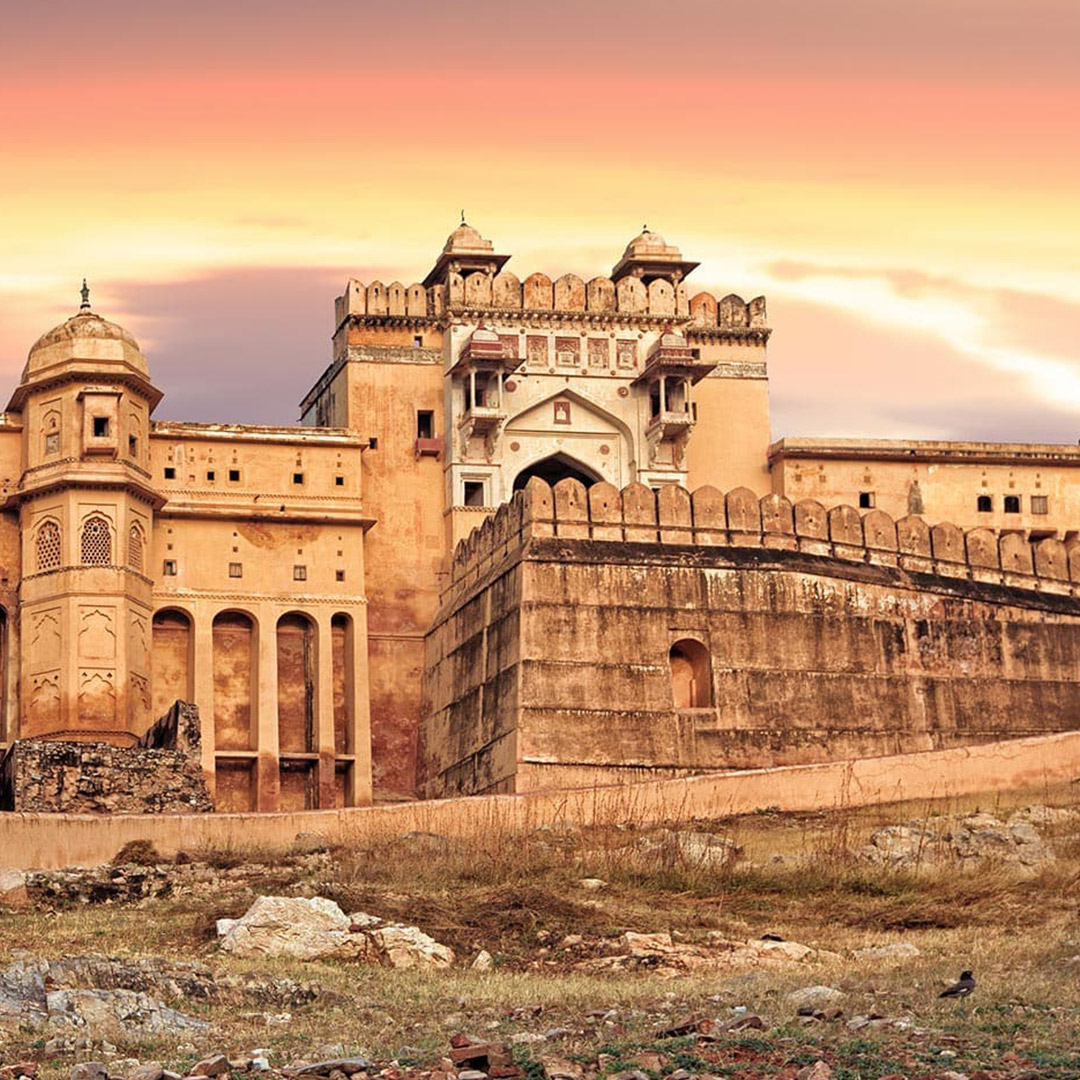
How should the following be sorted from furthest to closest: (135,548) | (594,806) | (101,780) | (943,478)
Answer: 1. (943,478)
2. (135,548)
3. (101,780)
4. (594,806)

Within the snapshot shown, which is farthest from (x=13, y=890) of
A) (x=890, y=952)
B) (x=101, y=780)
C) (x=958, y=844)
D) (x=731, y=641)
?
(x=731, y=641)

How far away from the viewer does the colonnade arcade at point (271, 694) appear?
43594 millimetres

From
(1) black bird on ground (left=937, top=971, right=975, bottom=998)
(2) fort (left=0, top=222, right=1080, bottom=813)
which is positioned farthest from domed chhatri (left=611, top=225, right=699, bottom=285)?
(1) black bird on ground (left=937, top=971, right=975, bottom=998)

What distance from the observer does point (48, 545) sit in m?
43.0

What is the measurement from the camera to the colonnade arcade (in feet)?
143

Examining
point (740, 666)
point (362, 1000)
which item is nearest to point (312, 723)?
point (740, 666)

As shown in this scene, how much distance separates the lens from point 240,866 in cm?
2745

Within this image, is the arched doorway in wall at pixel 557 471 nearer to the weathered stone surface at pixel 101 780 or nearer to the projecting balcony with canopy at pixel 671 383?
the projecting balcony with canopy at pixel 671 383

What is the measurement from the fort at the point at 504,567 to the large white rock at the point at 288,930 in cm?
1257

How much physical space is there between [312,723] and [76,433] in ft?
21.8

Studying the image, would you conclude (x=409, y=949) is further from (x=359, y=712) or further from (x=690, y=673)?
(x=359, y=712)

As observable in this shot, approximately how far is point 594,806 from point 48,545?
600 inches

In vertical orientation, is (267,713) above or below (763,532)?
below

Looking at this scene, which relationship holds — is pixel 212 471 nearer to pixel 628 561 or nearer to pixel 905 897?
pixel 628 561
